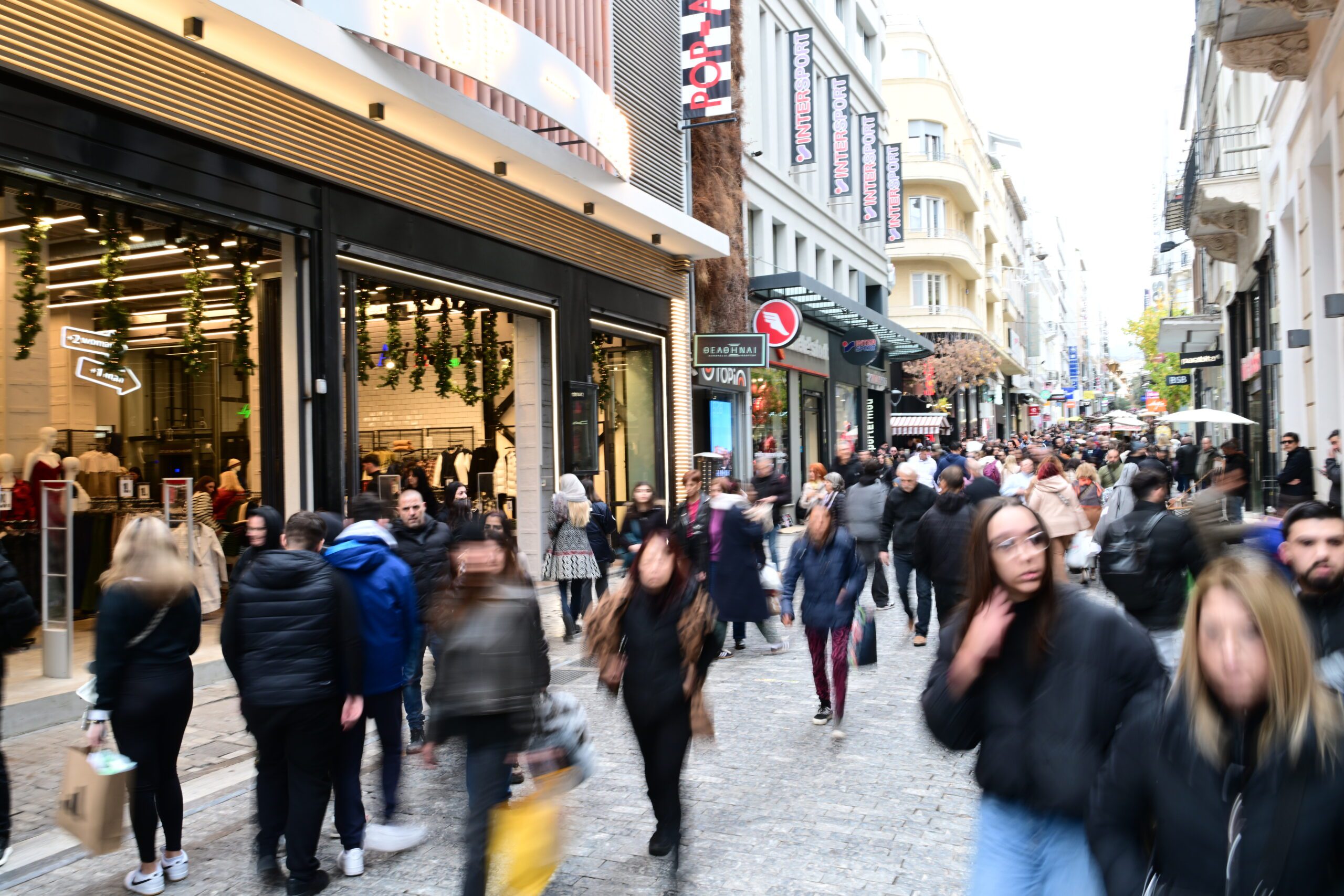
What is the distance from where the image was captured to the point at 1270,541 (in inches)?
233

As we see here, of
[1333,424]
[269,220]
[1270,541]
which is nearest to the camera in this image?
[1270,541]

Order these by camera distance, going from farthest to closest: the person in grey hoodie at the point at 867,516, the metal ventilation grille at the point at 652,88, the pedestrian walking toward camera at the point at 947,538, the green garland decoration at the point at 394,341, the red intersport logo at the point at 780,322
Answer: the red intersport logo at the point at 780,322
the metal ventilation grille at the point at 652,88
the green garland decoration at the point at 394,341
the person in grey hoodie at the point at 867,516
the pedestrian walking toward camera at the point at 947,538

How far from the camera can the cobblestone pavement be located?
482 centimetres

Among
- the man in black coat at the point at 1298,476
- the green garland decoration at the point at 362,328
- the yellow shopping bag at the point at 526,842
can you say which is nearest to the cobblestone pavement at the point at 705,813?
the yellow shopping bag at the point at 526,842

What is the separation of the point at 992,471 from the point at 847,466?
13.4 feet

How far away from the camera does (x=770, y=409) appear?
24.0m

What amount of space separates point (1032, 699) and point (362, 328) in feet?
40.2

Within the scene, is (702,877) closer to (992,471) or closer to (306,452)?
(306,452)

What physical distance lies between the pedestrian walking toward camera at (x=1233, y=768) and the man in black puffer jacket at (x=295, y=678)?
11.3 ft

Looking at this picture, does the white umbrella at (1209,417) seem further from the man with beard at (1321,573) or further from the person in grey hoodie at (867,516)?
the man with beard at (1321,573)

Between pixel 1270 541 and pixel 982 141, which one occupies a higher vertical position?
pixel 982 141

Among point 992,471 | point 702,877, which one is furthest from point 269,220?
point 992,471

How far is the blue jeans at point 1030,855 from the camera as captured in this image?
8.84ft

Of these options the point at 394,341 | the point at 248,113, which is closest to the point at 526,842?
the point at 248,113
